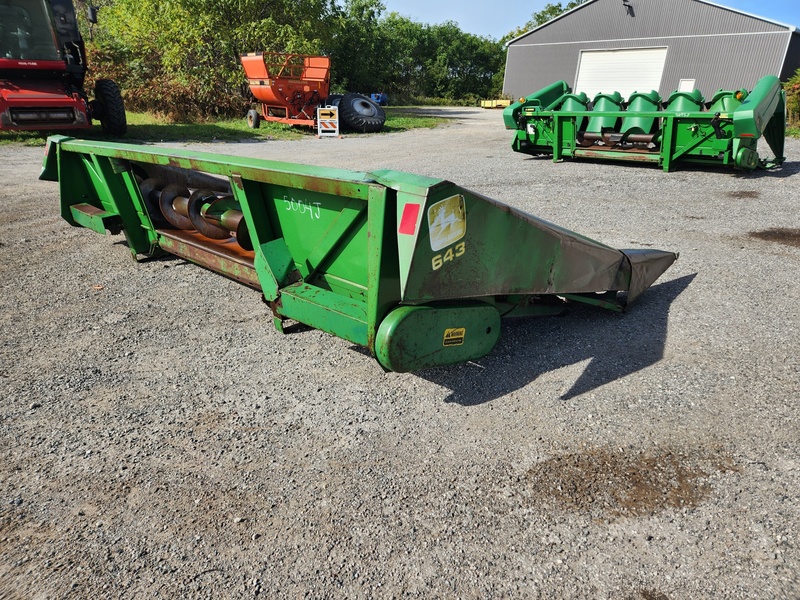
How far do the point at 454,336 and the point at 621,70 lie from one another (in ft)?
93.2

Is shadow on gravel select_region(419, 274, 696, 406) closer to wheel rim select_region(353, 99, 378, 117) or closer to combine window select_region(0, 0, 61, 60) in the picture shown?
combine window select_region(0, 0, 61, 60)

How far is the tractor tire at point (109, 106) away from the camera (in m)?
11.5

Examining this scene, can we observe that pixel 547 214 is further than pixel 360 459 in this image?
Yes

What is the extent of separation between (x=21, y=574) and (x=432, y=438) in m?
1.53

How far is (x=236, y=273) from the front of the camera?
3361 mm

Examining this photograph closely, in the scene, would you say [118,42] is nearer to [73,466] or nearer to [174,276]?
[174,276]

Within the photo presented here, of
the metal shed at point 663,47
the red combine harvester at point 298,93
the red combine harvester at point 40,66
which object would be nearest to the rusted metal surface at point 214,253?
the red combine harvester at point 40,66

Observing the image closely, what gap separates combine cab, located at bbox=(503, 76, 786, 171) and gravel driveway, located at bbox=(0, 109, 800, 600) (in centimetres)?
490

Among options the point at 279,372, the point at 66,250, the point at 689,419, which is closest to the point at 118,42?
the point at 66,250

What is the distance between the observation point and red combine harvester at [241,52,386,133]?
15.0m

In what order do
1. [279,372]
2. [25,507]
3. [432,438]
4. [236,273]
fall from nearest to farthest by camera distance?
[25,507] < [432,438] < [279,372] < [236,273]

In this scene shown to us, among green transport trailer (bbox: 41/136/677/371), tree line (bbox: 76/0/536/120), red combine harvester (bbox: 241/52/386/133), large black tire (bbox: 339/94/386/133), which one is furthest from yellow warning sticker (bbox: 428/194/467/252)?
tree line (bbox: 76/0/536/120)

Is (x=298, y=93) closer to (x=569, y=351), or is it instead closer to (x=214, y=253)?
(x=214, y=253)

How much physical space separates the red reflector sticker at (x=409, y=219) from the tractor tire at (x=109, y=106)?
38.6 ft
